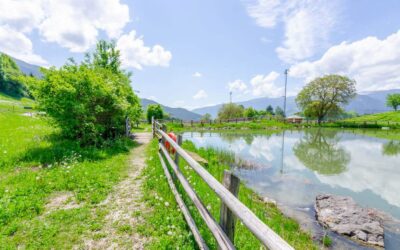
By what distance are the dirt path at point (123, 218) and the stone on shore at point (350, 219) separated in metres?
5.07

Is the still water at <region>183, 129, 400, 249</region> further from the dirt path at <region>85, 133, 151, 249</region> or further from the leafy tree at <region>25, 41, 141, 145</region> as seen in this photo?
the leafy tree at <region>25, 41, 141, 145</region>

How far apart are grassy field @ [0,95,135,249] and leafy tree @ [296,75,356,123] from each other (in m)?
46.9

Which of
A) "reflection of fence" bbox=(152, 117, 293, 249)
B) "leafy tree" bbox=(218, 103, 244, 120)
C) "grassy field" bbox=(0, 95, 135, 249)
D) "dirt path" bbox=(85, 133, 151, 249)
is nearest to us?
"reflection of fence" bbox=(152, 117, 293, 249)

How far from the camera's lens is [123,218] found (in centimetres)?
399

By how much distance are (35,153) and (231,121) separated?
4028 cm

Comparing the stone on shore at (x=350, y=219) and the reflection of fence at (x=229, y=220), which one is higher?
the reflection of fence at (x=229, y=220)

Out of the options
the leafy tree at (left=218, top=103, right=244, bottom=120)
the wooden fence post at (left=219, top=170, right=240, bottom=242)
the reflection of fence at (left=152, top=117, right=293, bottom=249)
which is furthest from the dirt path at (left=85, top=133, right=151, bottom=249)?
the leafy tree at (left=218, top=103, right=244, bottom=120)

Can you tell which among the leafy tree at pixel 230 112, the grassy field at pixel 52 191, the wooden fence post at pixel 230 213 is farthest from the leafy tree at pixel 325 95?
the wooden fence post at pixel 230 213

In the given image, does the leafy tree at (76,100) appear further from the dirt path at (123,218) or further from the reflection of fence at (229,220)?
the reflection of fence at (229,220)

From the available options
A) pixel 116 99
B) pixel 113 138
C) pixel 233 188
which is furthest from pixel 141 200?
pixel 113 138

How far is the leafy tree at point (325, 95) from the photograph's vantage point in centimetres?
4309

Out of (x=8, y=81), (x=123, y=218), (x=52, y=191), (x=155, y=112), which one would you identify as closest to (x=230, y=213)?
(x=123, y=218)

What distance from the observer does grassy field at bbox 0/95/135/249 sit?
3.38m

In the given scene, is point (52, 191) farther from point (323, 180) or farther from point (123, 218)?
point (323, 180)
